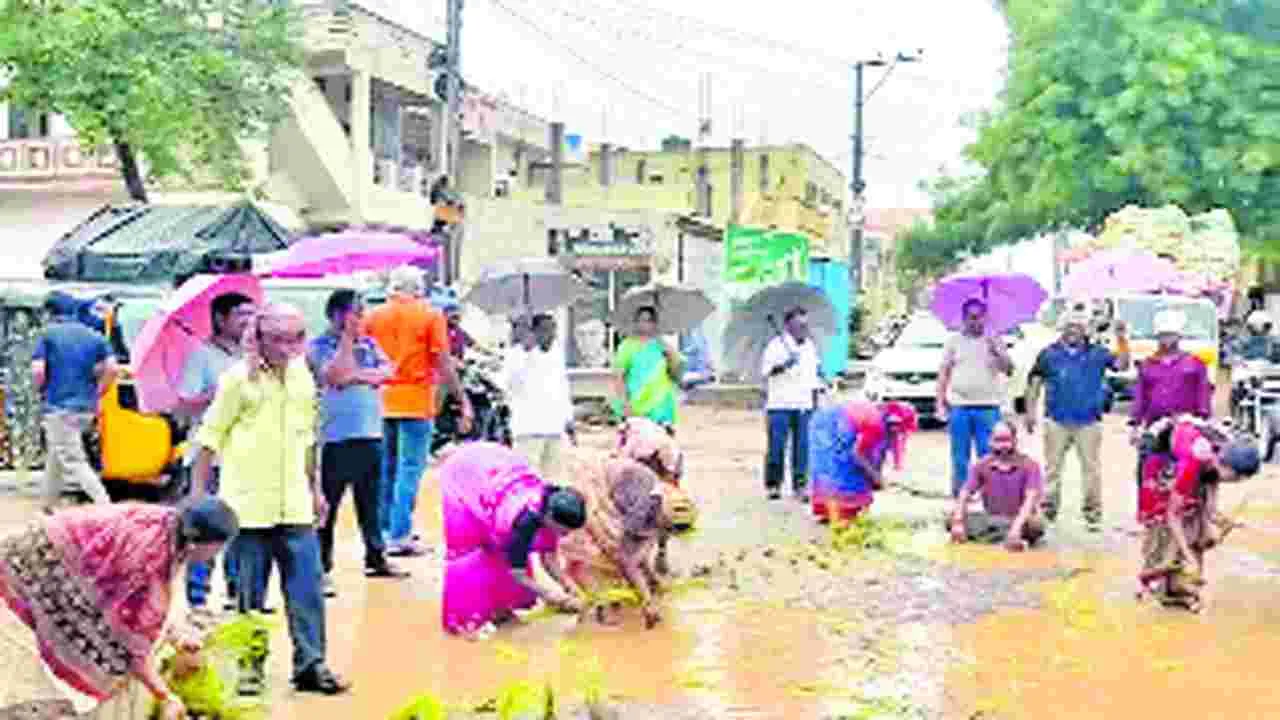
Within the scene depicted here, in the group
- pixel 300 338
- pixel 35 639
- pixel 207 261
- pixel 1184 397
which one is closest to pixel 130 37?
pixel 207 261

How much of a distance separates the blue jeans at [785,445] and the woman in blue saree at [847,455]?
880 mm

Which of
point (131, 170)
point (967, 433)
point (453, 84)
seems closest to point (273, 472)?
point (967, 433)

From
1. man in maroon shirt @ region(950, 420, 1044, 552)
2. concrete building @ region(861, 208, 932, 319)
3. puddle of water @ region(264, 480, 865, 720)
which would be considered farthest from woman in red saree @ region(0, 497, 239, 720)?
concrete building @ region(861, 208, 932, 319)

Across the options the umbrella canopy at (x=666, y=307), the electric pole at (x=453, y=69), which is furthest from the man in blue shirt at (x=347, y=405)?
the electric pole at (x=453, y=69)

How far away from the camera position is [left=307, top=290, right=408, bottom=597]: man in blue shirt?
9203 mm

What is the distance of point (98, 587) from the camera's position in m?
5.50

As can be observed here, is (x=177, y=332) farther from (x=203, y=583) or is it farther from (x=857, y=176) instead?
(x=857, y=176)

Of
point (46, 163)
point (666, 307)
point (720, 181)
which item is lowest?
point (666, 307)

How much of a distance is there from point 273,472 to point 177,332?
1.32 m

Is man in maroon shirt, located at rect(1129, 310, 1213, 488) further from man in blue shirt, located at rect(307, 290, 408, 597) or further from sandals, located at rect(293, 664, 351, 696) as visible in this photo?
sandals, located at rect(293, 664, 351, 696)

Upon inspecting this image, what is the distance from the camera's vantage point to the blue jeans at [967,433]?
44.0 feet

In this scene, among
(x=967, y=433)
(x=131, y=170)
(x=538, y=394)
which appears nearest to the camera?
(x=538, y=394)

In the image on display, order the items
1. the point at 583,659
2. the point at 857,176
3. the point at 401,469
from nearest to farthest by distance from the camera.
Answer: the point at 583,659 < the point at 401,469 < the point at 857,176

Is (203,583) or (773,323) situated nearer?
(203,583)
